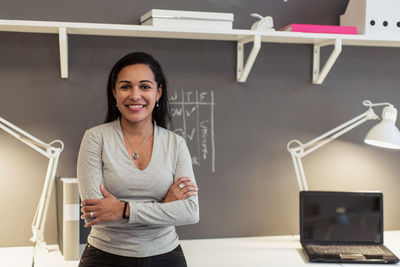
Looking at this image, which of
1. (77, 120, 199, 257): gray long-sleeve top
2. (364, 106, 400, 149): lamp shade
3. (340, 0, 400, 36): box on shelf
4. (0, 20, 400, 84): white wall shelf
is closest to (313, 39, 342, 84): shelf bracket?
(0, 20, 400, 84): white wall shelf

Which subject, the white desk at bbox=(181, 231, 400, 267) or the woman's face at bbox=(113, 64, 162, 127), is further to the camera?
the white desk at bbox=(181, 231, 400, 267)

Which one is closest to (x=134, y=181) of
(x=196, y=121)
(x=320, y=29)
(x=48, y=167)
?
(x=48, y=167)

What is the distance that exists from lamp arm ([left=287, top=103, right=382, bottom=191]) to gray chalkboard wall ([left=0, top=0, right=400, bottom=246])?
4cm

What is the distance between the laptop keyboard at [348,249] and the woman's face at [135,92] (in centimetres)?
93

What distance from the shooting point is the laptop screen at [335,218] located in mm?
2090

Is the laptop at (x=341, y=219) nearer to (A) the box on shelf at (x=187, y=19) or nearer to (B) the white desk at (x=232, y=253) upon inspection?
(B) the white desk at (x=232, y=253)

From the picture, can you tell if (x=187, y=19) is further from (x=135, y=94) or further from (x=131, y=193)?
(x=131, y=193)

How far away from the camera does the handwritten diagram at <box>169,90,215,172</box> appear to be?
7.19ft

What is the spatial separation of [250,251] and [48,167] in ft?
2.93

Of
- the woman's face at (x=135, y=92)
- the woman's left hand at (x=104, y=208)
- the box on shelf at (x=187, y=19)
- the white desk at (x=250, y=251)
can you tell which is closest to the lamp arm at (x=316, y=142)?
the white desk at (x=250, y=251)

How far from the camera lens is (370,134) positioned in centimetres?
206

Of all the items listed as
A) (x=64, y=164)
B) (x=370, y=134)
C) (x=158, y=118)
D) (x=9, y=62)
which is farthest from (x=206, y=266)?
(x=9, y=62)

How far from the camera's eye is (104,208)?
56.6 inches

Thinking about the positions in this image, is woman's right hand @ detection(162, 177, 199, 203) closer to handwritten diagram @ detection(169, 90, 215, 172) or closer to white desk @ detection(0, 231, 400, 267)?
white desk @ detection(0, 231, 400, 267)
